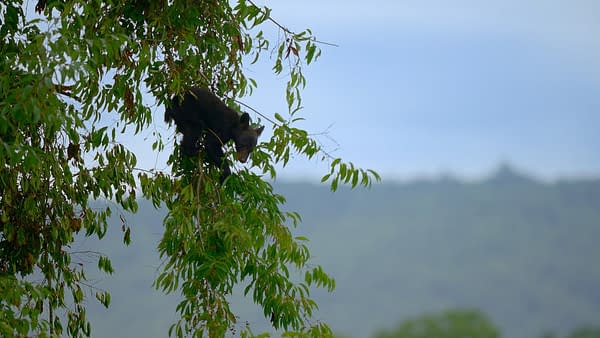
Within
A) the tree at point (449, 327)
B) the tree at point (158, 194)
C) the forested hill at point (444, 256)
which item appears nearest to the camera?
the tree at point (158, 194)

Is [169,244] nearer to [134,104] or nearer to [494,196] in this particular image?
[134,104]

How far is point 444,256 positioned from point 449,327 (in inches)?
2189

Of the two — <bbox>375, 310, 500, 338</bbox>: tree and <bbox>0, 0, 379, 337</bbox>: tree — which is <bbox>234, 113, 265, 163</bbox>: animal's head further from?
<bbox>375, 310, 500, 338</bbox>: tree

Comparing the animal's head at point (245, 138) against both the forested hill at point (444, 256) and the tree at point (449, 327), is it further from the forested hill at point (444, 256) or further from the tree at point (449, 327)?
the forested hill at point (444, 256)

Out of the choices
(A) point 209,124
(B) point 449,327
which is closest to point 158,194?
(A) point 209,124

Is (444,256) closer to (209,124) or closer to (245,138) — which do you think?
(245,138)

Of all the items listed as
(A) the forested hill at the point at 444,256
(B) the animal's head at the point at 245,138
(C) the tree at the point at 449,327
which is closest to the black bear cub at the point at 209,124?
(B) the animal's head at the point at 245,138

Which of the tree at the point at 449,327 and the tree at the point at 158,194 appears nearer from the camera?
the tree at the point at 158,194

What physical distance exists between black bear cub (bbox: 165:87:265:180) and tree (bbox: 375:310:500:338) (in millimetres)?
59060

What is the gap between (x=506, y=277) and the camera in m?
A: 112

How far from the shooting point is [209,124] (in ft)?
24.3

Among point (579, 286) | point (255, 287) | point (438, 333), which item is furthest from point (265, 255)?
point (579, 286)

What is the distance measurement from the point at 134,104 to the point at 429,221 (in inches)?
5108

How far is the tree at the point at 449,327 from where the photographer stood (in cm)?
6487
